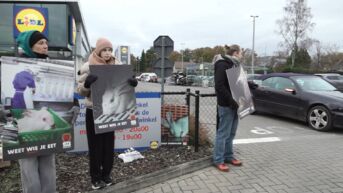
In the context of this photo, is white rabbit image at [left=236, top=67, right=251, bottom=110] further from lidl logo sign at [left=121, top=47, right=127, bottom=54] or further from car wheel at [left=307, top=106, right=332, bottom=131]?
lidl logo sign at [left=121, top=47, right=127, bottom=54]

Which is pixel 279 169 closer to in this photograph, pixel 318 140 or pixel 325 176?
pixel 325 176

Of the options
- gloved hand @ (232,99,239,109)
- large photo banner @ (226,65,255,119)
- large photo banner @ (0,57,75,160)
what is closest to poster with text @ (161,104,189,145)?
large photo banner @ (226,65,255,119)

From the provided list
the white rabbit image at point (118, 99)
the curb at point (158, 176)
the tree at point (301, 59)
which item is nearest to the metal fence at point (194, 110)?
the curb at point (158, 176)

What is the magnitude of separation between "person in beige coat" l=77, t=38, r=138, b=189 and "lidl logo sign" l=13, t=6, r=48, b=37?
1476 cm

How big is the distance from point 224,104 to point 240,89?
37 centimetres

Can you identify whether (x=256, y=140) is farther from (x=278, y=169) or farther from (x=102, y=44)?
(x=102, y=44)

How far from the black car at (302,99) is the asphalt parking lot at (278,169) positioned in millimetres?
526

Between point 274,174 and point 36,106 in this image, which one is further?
point 274,174

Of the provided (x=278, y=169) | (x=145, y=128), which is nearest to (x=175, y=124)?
(x=145, y=128)

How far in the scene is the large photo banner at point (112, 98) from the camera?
12.3 ft

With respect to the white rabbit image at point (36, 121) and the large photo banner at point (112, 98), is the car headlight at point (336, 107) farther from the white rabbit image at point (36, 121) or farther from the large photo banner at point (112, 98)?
the white rabbit image at point (36, 121)

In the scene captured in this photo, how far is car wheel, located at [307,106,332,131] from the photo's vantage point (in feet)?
26.9

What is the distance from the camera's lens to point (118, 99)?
4.01m

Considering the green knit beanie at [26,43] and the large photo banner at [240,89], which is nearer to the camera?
the green knit beanie at [26,43]
